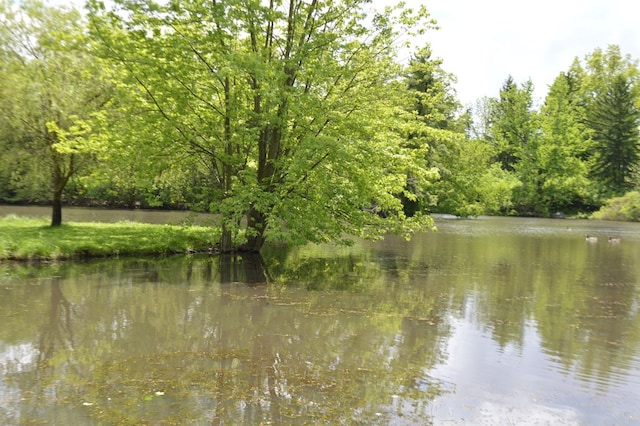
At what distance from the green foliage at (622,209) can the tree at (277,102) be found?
144 ft

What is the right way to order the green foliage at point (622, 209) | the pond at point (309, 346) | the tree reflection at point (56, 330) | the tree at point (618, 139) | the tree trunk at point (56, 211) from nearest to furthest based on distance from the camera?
1. the pond at point (309, 346)
2. the tree reflection at point (56, 330)
3. the tree trunk at point (56, 211)
4. the green foliage at point (622, 209)
5. the tree at point (618, 139)

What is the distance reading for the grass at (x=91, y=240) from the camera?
566 inches

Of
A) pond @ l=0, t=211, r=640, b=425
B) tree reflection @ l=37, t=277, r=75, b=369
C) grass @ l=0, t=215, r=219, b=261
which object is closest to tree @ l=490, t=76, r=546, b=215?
pond @ l=0, t=211, r=640, b=425

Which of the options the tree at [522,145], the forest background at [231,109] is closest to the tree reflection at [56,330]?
the forest background at [231,109]

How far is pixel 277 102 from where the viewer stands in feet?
44.7

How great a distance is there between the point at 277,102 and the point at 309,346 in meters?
7.88

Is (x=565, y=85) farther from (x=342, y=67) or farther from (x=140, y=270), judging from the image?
(x=140, y=270)

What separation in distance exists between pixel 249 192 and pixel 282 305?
524 cm

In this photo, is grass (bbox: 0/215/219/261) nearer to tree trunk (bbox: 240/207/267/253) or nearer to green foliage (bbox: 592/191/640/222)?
tree trunk (bbox: 240/207/267/253)

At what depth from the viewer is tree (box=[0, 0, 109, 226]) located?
55.8 feet

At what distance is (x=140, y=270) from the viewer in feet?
46.0

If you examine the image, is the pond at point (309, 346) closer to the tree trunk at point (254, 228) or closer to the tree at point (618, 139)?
the tree trunk at point (254, 228)

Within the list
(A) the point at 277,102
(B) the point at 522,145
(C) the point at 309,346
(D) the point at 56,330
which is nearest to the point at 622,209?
(B) the point at 522,145

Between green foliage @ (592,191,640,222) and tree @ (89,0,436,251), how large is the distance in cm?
4387
